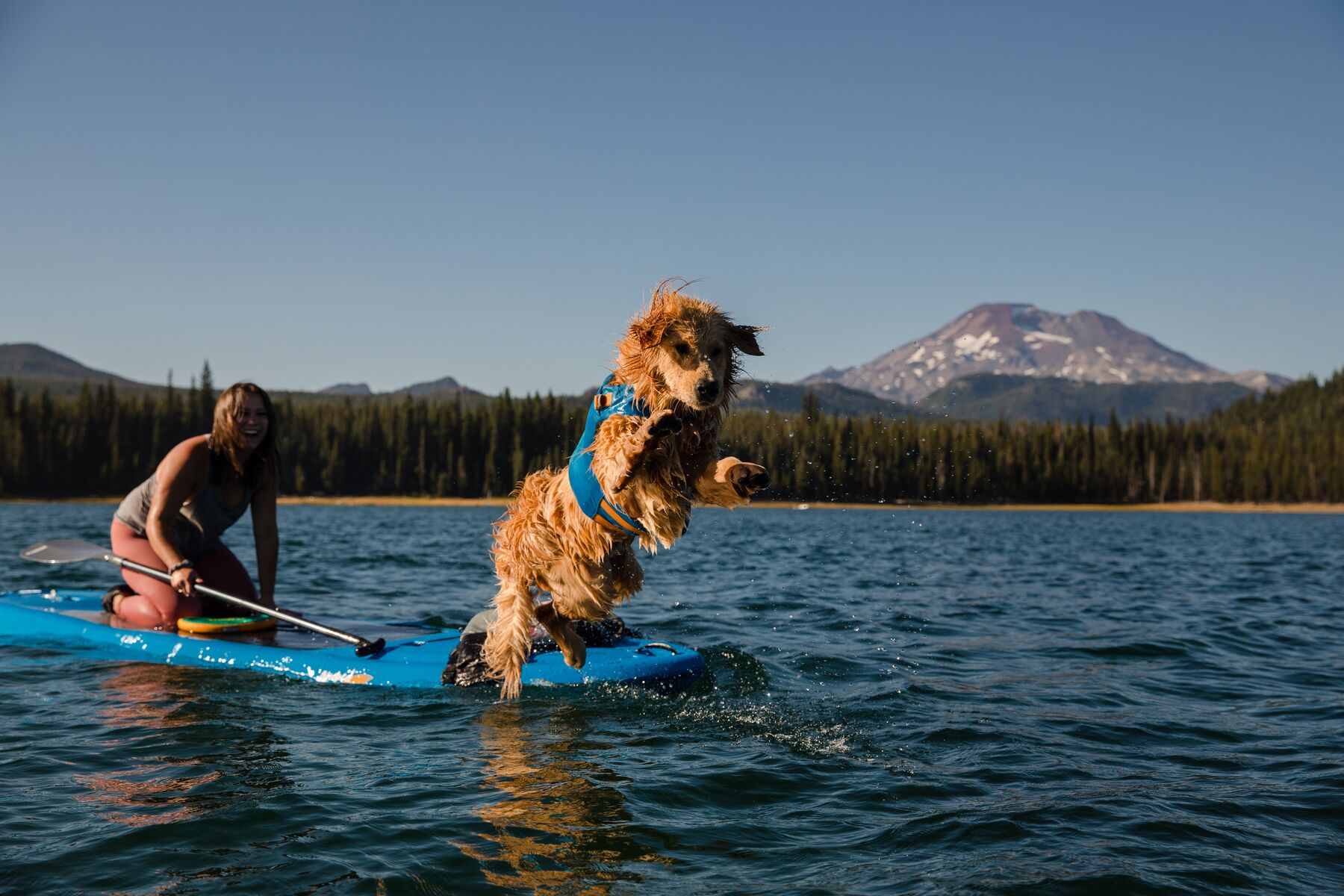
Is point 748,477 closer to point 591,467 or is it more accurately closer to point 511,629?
point 591,467

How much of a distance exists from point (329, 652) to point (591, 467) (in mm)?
5741

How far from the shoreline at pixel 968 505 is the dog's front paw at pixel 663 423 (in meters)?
84.3

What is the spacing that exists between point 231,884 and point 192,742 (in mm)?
2728

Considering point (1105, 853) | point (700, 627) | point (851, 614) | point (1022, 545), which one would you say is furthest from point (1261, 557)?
point (1105, 853)

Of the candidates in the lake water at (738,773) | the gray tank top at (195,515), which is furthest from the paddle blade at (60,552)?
the gray tank top at (195,515)

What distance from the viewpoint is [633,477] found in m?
4.59

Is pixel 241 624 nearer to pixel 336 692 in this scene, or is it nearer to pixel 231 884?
pixel 336 692

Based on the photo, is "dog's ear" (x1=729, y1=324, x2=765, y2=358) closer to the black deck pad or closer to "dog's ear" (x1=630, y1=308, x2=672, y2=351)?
"dog's ear" (x1=630, y1=308, x2=672, y2=351)

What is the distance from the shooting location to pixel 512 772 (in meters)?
6.43

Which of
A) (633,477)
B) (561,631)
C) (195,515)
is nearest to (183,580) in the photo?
(195,515)

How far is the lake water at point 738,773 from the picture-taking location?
491 cm

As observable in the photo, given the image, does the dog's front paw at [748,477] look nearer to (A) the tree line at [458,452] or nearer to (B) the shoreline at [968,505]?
(B) the shoreline at [968,505]

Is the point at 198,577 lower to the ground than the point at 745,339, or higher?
lower

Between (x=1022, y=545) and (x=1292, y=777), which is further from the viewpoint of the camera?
(x=1022, y=545)
